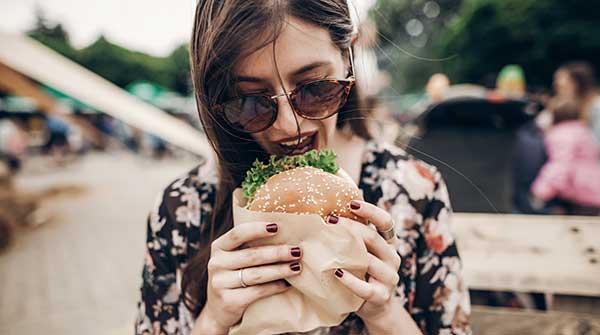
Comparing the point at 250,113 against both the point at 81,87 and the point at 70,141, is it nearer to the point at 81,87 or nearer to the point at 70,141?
the point at 81,87

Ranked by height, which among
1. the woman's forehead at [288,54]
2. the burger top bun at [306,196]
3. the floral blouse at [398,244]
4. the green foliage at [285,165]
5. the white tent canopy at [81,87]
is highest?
the white tent canopy at [81,87]

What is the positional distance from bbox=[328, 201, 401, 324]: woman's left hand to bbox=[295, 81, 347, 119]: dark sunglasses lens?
299 millimetres

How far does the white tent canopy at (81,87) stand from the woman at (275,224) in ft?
15.9

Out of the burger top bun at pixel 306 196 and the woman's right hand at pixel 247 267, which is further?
the burger top bun at pixel 306 196

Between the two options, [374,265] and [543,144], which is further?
[543,144]

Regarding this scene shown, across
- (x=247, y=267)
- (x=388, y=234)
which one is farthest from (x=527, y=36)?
(x=247, y=267)

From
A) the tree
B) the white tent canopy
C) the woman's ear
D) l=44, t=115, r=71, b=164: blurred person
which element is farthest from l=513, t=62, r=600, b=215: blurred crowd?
l=44, t=115, r=71, b=164: blurred person

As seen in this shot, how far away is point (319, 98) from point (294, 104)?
0.07 m

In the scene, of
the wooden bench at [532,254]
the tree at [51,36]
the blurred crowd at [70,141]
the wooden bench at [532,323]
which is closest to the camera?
the wooden bench at [532,323]

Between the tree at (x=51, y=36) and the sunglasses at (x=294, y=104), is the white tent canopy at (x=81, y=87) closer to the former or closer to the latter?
the sunglasses at (x=294, y=104)

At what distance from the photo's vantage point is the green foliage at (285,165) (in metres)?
1.20

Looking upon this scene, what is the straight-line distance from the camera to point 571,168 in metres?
4.15

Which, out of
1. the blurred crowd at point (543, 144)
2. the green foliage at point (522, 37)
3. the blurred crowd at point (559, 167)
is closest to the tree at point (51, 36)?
the blurred crowd at point (543, 144)

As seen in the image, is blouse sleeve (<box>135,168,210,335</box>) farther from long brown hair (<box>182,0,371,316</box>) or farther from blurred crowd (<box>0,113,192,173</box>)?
blurred crowd (<box>0,113,192,173</box>)
